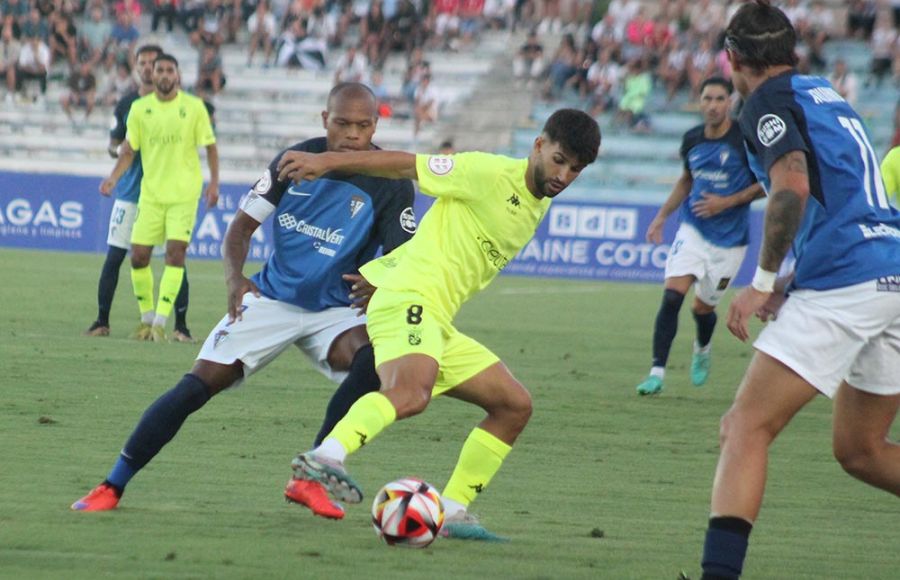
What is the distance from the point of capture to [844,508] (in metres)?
7.62

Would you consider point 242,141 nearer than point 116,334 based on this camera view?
No

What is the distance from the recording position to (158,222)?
14.4 meters

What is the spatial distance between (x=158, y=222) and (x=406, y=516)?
349 inches

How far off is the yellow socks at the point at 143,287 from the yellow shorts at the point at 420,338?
846 cm

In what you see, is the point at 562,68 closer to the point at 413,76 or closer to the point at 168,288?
the point at 413,76

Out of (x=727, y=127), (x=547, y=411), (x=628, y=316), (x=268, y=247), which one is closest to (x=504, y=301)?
(x=628, y=316)

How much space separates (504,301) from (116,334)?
726cm

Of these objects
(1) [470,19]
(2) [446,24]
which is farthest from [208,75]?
(1) [470,19]

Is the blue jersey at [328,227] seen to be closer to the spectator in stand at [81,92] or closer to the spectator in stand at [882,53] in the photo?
the spectator in stand at [882,53]

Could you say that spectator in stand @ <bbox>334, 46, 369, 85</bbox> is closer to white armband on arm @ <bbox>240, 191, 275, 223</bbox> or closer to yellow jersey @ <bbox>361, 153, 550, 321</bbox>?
white armband on arm @ <bbox>240, 191, 275, 223</bbox>

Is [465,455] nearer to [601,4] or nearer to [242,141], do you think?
[242,141]

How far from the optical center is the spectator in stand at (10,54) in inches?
1307

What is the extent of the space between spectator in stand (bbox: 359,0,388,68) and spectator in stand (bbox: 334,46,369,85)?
0.29 metres

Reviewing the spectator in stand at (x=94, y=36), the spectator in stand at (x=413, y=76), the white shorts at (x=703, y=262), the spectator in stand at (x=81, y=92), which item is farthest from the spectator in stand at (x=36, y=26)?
the white shorts at (x=703, y=262)
